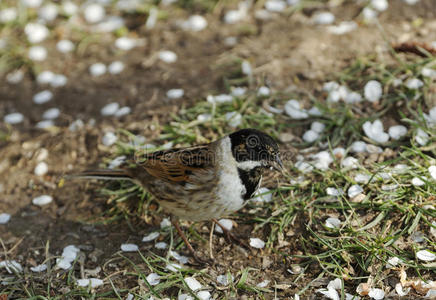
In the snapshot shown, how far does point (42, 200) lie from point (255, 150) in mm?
2260

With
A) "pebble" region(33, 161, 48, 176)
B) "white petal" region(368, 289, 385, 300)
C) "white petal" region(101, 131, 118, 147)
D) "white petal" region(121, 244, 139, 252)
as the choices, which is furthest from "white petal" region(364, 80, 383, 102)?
"pebble" region(33, 161, 48, 176)

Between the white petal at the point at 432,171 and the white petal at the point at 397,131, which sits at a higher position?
the white petal at the point at 432,171

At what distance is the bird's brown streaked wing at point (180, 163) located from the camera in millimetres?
4129

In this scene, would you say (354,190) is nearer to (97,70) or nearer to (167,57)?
(167,57)

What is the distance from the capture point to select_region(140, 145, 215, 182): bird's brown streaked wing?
413cm

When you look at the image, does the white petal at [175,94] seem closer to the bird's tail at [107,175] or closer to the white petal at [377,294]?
the bird's tail at [107,175]

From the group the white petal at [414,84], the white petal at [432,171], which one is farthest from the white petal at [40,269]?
the white petal at [414,84]

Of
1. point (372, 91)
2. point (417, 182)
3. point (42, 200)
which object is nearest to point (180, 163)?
point (42, 200)

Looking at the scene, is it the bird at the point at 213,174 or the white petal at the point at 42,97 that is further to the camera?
the white petal at the point at 42,97

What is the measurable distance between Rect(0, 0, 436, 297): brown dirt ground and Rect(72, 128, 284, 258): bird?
498 millimetres

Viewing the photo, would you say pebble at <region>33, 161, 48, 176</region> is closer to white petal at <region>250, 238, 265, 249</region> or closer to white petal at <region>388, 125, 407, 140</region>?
white petal at <region>250, 238, 265, 249</region>

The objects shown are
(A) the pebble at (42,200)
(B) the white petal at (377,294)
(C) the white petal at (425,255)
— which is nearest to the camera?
(B) the white petal at (377,294)

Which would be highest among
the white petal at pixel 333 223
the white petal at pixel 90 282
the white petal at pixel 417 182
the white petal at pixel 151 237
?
the white petal at pixel 417 182

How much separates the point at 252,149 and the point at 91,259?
1659mm
